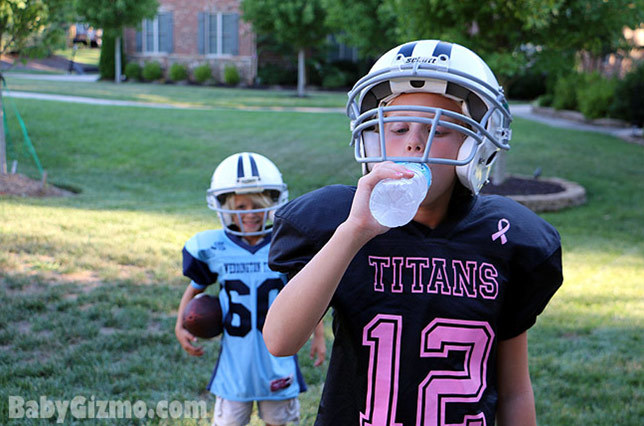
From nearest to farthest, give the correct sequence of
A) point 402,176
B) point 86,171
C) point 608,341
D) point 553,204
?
point 402,176, point 608,341, point 553,204, point 86,171

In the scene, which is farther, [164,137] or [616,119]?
[616,119]

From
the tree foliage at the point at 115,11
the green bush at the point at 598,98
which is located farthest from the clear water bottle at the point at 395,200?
the tree foliage at the point at 115,11

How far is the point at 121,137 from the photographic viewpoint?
47.3ft

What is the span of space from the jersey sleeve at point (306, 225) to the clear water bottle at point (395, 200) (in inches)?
12.3

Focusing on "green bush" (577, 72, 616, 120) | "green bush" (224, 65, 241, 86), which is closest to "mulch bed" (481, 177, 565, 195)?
"green bush" (577, 72, 616, 120)

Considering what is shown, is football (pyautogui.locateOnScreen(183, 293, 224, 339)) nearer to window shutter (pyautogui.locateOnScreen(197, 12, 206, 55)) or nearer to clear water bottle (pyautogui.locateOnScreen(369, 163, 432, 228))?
clear water bottle (pyautogui.locateOnScreen(369, 163, 432, 228))

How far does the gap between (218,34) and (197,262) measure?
32637 millimetres

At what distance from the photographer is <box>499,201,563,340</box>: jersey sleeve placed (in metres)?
1.86

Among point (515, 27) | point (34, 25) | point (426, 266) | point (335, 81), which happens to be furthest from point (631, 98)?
point (426, 266)

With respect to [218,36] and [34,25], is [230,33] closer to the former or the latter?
[218,36]

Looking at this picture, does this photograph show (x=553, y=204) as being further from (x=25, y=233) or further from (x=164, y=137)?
(x=164, y=137)

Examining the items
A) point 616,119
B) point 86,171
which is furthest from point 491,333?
point 616,119

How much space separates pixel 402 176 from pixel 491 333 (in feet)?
1.94

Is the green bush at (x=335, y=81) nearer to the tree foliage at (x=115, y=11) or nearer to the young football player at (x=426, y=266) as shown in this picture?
the tree foliage at (x=115, y=11)
